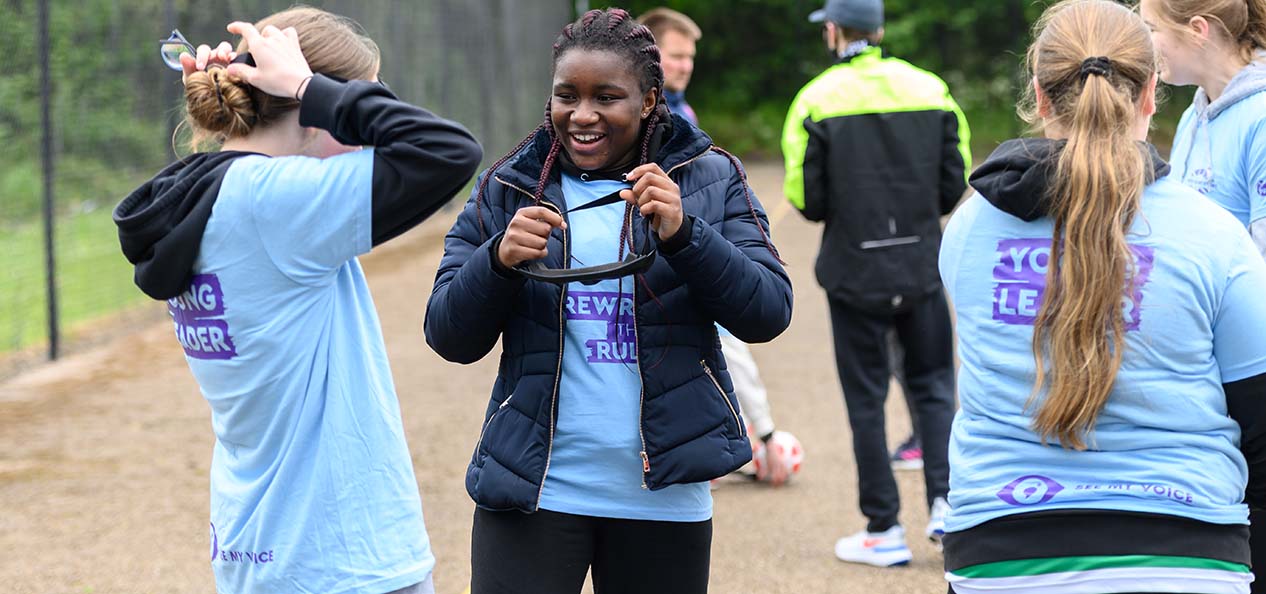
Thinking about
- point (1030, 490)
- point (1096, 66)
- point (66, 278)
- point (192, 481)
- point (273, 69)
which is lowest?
point (66, 278)

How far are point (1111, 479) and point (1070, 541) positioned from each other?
132mm

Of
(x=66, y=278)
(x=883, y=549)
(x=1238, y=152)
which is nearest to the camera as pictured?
(x=1238, y=152)

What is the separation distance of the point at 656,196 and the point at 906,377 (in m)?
3.07

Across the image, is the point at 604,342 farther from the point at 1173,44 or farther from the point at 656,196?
the point at 1173,44

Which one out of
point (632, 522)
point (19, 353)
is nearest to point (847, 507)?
point (632, 522)

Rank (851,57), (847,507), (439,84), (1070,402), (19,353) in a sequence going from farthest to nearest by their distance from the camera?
1. (439,84)
2. (19,353)
3. (847,507)
4. (851,57)
5. (1070,402)

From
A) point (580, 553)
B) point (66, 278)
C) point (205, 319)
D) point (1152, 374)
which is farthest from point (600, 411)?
point (66, 278)

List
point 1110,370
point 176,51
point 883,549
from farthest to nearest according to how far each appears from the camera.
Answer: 1. point 883,549
2. point 176,51
3. point 1110,370

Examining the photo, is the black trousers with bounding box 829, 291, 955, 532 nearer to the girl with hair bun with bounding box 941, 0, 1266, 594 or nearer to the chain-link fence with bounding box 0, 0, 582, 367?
the girl with hair bun with bounding box 941, 0, 1266, 594

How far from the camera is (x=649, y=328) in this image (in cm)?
282

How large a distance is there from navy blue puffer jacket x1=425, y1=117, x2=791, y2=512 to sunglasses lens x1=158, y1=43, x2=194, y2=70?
0.68m

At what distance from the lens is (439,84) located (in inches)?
671

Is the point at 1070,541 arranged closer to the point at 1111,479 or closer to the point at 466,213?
the point at 1111,479

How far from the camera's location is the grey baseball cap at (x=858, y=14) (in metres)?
5.45
